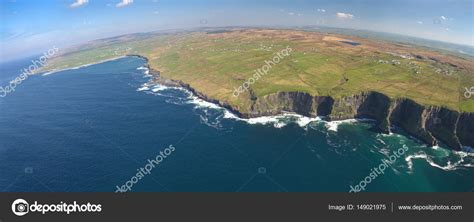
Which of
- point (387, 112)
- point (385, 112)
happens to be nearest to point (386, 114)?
point (387, 112)

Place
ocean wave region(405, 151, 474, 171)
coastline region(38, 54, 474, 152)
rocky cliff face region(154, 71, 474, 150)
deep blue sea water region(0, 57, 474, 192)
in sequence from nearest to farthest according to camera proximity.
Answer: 1. deep blue sea water region(0, 57, 474, 192)
2. ocean wave region(405, 151, 474, 171)
3. coastline region(38, 54, 474, 152)
4. rocky cliff face region(154, 71, 474, 150)

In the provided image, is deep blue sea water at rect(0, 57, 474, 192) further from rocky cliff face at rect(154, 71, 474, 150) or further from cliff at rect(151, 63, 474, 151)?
cliff at rect(151, 63, 474, 151)

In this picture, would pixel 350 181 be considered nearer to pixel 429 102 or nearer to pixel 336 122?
pixel 336 122

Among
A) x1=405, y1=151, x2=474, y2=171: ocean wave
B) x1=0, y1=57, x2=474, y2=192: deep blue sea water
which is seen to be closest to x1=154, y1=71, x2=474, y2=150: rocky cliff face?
x1=405, y1=151, x2=474, y2=171: ocean wave

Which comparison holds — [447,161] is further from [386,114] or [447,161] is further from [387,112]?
[387,112]

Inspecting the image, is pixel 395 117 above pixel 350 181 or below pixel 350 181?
above

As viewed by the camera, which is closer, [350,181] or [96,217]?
[96,217]

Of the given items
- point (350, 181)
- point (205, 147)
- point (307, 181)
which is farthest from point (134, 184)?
point (350, 181)

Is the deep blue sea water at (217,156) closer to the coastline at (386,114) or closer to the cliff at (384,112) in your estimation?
the coastline at (386,114)
